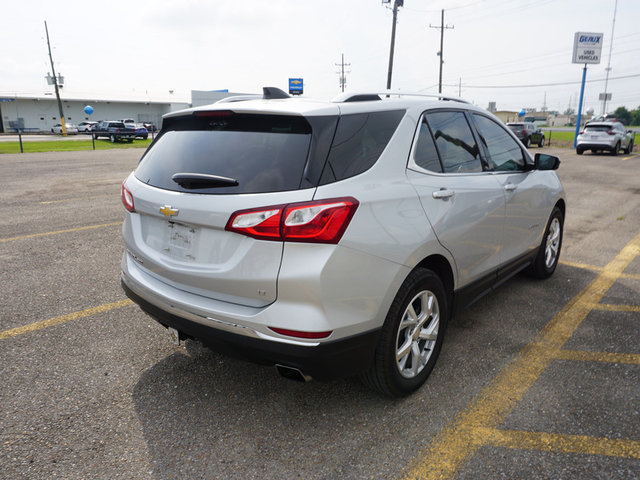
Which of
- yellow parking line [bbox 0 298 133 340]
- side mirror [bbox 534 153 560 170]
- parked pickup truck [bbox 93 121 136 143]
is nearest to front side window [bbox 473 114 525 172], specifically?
side mirror [bbox 534 153 560 170]

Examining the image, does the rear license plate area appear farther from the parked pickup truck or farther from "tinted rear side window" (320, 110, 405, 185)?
the parked pickup truck

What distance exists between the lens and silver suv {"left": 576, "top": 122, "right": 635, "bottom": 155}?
22578 millimetres

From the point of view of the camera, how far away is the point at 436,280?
2.91 metres

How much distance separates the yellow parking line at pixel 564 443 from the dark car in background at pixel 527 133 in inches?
1006

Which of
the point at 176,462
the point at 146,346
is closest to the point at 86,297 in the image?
the point at 146,346

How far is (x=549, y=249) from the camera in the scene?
4.98 meters

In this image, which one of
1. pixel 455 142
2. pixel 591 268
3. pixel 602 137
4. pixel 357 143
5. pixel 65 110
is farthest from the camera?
pixel 65 110

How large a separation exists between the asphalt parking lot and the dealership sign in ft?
115

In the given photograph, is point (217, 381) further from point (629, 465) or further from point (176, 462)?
point (629, 465)

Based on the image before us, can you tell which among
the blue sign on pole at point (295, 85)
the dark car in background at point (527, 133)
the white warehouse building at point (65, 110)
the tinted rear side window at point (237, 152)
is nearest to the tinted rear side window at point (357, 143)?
the tinted rear side window at point (237, 152)

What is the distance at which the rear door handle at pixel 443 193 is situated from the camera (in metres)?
2.91

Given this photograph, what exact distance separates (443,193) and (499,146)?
4.42 ft

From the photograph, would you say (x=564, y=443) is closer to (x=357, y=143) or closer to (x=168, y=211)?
(x=357, y=143)

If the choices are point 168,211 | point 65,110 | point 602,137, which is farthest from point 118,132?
point 65,110
